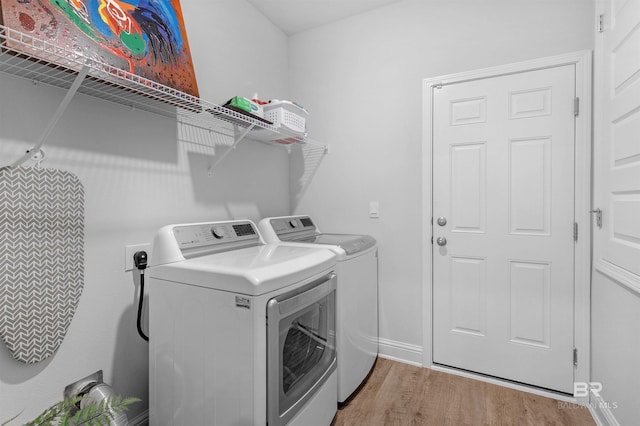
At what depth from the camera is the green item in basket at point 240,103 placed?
1.61 metres

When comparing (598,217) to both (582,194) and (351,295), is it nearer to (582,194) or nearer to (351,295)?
(582,194)

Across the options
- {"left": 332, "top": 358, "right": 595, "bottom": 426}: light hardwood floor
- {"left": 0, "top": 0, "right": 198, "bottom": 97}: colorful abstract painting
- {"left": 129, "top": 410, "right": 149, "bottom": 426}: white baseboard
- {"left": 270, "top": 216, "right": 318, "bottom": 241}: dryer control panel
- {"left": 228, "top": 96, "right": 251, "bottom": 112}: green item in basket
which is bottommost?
{"left": 332, "top": 358, "right": 595, "bottom": 426}: light hardwood floor

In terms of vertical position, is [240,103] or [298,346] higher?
[240,103]

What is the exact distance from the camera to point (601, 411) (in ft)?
5.27

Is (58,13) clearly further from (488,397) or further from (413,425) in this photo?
(488,397)

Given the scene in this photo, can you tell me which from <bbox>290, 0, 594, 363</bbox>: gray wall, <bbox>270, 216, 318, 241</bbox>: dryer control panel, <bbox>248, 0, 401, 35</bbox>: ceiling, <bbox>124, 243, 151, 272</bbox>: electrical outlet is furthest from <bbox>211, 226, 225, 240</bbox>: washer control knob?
<bbox>248, 0, 401, 35</bbox>: ceiling

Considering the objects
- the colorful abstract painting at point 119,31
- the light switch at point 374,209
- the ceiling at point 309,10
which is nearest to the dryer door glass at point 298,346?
the light switch at point 374,209

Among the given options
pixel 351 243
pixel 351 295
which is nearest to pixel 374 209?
pixel 351 243

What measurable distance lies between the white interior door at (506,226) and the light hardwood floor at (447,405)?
140 millimetres

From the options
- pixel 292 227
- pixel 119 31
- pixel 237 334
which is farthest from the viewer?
pixel 292 227

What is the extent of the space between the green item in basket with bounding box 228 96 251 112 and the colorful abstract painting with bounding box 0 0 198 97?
0.21 metres

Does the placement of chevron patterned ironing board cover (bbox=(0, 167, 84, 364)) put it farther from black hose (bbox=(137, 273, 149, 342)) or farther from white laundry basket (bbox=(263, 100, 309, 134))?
white laundry basket (bbox=(263, 100, 309, 134))

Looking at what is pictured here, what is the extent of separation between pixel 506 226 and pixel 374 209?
87 centimetres

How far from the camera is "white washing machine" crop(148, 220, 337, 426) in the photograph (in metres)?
1.12
